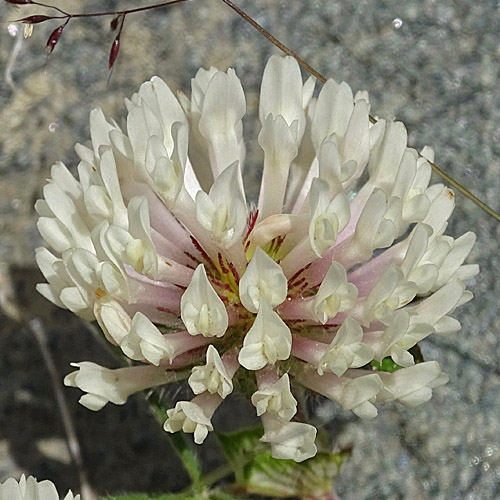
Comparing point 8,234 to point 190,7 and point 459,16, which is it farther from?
point 459,16

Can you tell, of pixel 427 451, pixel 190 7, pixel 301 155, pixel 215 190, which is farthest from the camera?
pixel 190 7

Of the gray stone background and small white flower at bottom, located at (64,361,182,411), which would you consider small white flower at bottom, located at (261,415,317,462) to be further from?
the gray stone background

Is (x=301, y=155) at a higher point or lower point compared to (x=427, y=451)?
higher

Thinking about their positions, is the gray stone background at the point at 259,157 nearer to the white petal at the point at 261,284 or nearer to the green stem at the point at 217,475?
the green stem at the point at 217,475

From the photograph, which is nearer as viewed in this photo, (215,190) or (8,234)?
(215,190)

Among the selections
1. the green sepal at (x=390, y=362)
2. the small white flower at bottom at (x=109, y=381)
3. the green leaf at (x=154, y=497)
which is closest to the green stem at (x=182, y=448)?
the green leaf at (x=154, y=497)

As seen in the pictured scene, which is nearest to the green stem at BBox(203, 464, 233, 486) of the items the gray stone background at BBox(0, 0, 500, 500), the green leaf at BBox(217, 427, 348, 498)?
the green leaf at BBox(217, 427, 348, 498)

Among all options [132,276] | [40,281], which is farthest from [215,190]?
[40,281]

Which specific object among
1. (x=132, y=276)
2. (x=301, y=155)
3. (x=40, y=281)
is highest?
(x=301, y=155)
